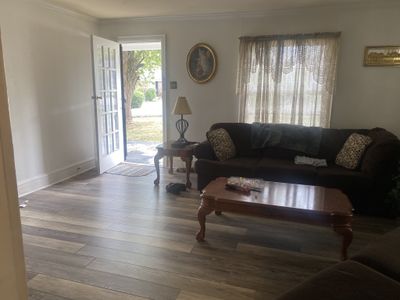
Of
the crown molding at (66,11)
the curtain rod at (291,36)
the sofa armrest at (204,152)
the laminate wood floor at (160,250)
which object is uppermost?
the crown molding at (66,11)

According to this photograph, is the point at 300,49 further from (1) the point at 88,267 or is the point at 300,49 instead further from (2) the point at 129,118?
(2) the point at 129,118

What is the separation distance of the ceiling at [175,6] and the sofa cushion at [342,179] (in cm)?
213

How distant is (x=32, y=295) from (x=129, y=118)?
7.36 m

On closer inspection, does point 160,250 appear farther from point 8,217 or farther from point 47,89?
point 47,89

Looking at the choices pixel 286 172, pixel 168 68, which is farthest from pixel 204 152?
pixel 168 68

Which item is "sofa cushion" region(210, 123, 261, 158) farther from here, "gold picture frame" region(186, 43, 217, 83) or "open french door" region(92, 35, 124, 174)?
"open french door" region(92, 35, 124, 174)

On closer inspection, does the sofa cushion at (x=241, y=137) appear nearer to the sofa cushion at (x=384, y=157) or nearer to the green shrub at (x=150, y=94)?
the sofa cushion at (x=384, y=157)

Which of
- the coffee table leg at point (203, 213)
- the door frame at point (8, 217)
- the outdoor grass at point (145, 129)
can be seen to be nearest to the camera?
the door frame at point (8, 217)

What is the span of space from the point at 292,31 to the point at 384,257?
3.39m

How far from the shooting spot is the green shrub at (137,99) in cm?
962

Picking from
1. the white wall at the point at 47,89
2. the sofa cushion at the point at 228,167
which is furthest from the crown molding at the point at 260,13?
the sofa cushion at the point at 228,167

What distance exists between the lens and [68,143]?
14.4 ft

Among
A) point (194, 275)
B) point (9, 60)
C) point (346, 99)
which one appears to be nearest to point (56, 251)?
point (194, 275)

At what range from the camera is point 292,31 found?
411 cm
